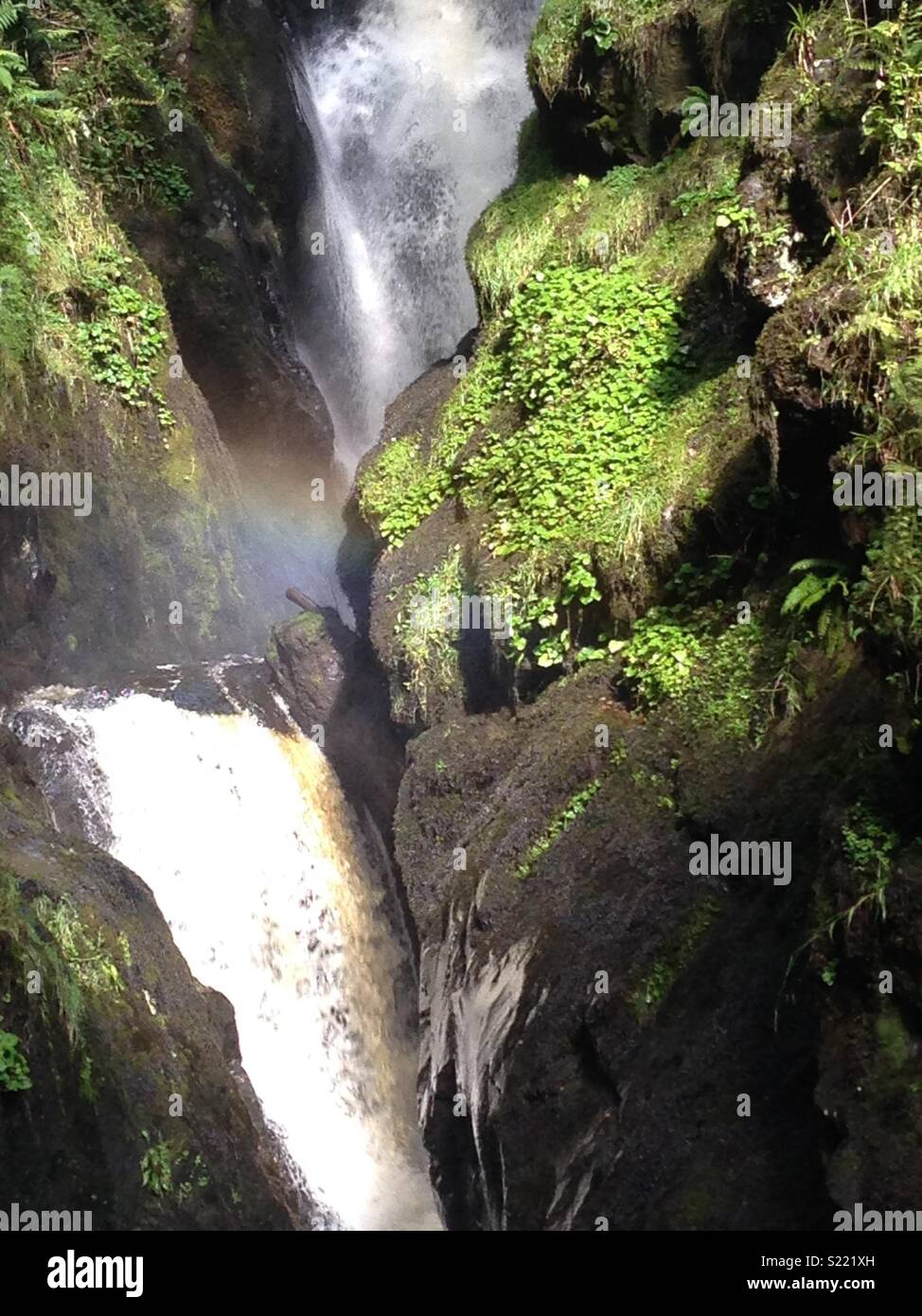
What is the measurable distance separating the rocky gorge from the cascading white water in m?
2.06

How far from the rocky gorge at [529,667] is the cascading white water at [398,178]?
6.75ft

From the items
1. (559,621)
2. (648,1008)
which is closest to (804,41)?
(559,621)

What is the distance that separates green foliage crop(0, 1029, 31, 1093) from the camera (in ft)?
19.6

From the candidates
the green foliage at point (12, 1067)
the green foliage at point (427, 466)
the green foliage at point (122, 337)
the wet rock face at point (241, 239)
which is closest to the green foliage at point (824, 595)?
the green foliage at point (427, 466)

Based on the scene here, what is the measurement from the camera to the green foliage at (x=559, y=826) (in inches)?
297

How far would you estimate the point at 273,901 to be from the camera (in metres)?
10.6

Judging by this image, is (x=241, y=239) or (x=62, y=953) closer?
(x=62, y=953)

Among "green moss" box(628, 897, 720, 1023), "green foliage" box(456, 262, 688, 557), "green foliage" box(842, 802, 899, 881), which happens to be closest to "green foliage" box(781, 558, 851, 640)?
"green foliage" box(842, 802, 899, 881)

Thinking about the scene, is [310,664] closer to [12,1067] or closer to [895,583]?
[12,1067]

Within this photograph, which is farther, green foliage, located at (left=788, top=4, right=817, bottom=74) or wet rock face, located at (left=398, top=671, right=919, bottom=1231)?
green foliage, located at (left=788, top=4, right=817, bottom=74)

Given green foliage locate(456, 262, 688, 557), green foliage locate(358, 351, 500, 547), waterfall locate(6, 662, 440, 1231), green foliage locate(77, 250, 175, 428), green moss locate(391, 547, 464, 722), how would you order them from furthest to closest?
1. green foliage locate(77, 250, 175, 428)
2. green foliage locate(358, 351, 500, 547)
3. waterfall locate(6, 662, 440, 1231)
4. green moss locate(391, 547, 464, 722)
5. green foliage locate(456, 262, 688, 557)

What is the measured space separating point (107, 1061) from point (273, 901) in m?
3.90

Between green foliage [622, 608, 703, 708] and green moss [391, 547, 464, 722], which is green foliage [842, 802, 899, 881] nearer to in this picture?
green foliage [622, 608, 703, 708]
